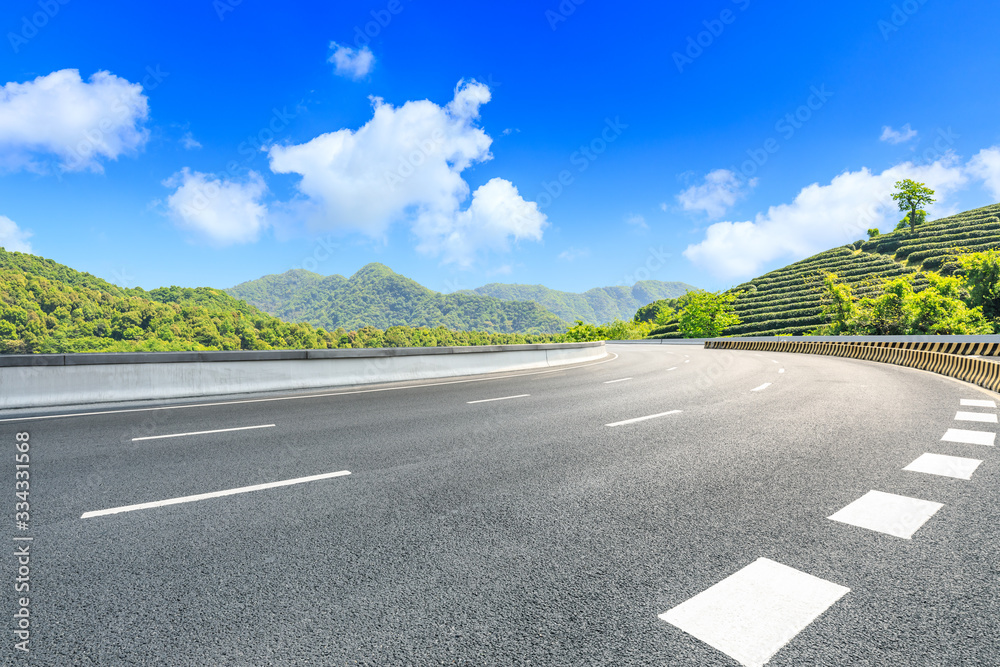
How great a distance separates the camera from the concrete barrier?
30.6 feet

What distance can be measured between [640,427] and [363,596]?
5193mm

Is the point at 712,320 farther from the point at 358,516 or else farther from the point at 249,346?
the point at 358,516

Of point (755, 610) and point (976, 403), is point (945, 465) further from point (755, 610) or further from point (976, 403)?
point (976, 403)

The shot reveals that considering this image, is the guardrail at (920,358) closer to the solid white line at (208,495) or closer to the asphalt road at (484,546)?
the asphalt road at (484,546)

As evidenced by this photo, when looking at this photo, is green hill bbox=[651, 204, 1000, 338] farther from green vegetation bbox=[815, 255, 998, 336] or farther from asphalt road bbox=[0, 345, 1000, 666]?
asphalt road bbox=[0, 345, 1000, 666]

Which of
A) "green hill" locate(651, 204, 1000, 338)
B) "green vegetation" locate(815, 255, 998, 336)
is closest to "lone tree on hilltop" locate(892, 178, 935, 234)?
"green hill" locate(651, 204, 1000, 338)

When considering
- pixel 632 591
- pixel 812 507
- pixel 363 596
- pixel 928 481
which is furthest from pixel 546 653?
pixel 928 481

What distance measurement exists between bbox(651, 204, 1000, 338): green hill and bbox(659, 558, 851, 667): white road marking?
7892 centimetres

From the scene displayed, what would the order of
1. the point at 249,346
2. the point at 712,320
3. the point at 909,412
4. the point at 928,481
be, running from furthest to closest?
the point at 712,320 → the point at 249,346 → the point at 909,412 → the point at 928,481

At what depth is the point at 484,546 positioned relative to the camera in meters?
3.04

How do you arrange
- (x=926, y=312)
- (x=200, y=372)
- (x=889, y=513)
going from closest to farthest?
(x=889, y=513), (x=200, y=372), (x=926, y=312)

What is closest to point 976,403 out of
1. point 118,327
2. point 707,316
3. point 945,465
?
point 945,465

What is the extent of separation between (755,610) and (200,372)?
39.2 ft

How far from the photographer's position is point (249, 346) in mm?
46625
